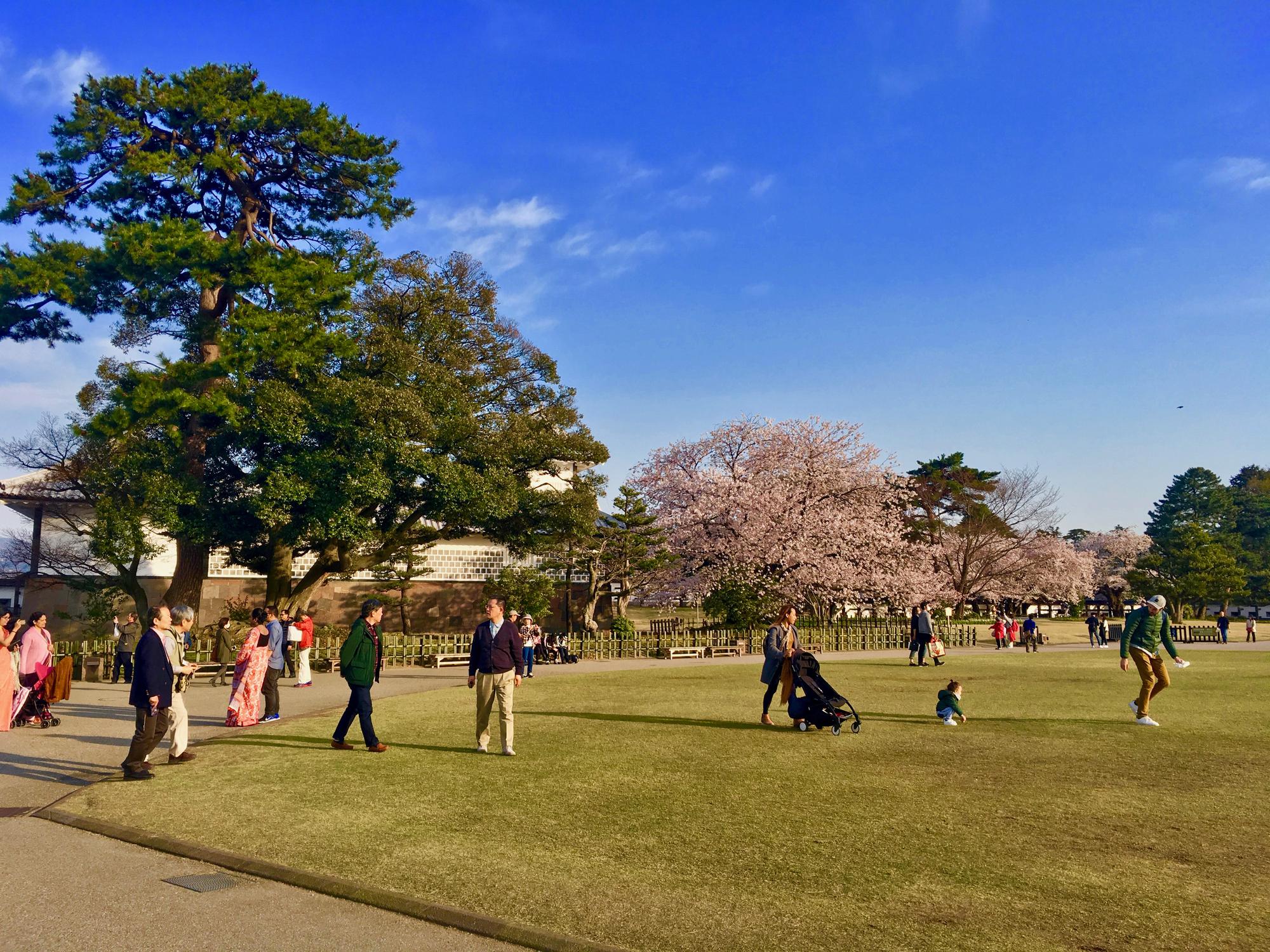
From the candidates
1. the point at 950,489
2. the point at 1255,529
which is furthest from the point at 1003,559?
the point at 1255,529

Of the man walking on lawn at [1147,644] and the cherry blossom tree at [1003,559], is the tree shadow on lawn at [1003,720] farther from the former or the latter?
the cherry blossom tree at [1003,559]

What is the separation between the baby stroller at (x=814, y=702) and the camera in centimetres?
1191

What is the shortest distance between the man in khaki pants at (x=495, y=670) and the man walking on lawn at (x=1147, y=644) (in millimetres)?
8825

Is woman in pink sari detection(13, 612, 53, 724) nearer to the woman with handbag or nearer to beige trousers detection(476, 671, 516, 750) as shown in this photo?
the woman with handbag

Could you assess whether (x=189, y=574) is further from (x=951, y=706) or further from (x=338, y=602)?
(x=951, y=706)

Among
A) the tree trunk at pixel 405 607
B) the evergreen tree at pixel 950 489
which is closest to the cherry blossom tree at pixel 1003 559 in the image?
the evergreen tree at pixel 950 489

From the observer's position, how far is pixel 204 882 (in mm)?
5664

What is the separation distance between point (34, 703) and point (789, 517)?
2975 cm

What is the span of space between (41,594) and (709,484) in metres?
25.4

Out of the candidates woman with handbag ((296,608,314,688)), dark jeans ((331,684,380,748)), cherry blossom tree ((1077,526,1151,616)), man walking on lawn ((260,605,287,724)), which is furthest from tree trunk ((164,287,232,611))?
cherry blossom tree ((1077,526,1151,616))

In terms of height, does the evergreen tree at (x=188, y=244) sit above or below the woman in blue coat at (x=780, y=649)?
above

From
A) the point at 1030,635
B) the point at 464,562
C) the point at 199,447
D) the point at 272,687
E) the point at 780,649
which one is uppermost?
the point at 199,447

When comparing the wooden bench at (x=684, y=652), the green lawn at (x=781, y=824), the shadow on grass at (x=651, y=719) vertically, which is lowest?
the wooden bench at (x=684, y=652)

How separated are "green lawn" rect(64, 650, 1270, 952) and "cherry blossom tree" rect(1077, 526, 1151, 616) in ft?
234
